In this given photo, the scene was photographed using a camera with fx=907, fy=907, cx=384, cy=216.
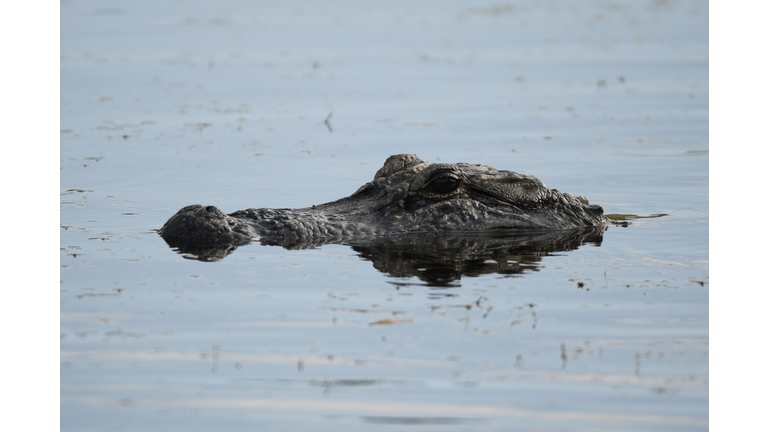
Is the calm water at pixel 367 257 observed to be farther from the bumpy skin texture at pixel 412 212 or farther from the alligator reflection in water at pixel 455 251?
the bumpy skin texture at pixel 412 212

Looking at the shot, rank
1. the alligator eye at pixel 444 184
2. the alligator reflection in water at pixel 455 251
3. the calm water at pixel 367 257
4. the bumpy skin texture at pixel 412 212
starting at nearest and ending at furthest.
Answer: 1. the calm water at pixel 367 257
2. the alligator reflection in water at pixel 455 251
3. the bumpy skin texture at pixel 412 212
4. the alligator eye at pixel 444 184

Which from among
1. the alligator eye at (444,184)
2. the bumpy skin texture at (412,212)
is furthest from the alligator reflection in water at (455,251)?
the alligator eye at (444,184)

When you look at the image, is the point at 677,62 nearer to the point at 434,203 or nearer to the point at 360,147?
the point at 360,147

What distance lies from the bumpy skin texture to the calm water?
0.32m

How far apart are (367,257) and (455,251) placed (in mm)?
813

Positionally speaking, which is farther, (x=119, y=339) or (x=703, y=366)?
(x=119, y=339)

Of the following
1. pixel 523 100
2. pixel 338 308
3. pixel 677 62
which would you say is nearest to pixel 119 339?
pixel 338 308

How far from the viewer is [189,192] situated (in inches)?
434

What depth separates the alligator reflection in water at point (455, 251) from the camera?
7.30m

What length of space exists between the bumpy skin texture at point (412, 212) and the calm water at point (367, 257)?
32 cm

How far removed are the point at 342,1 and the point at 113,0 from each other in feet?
33.2

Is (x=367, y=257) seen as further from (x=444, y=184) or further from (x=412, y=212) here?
(x=444, y=184)

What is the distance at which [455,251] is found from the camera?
314 inches

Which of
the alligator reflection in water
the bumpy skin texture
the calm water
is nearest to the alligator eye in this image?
the bumpy skin texture
